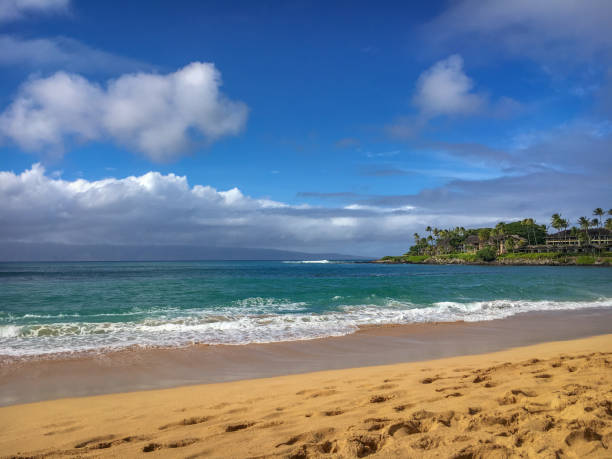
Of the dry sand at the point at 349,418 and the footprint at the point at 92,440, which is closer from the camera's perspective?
the dry sand at the point at 349,418

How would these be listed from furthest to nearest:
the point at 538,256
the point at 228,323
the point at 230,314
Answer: the point at 538,256 → the point at 230,314 → the point at 228,323

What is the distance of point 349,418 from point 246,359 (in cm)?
541

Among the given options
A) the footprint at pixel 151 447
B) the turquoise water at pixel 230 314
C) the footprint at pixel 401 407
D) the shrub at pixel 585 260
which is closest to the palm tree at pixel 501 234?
the shrub at pixel 585 260

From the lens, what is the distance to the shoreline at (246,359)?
7215mm

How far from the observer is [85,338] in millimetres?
11898

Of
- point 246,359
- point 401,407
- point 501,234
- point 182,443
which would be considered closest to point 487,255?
point 501,234

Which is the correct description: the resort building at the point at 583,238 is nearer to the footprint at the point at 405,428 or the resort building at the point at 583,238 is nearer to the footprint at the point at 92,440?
the footprint at the point at 405,428

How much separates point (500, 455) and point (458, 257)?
140 metres

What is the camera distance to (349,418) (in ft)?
14.2

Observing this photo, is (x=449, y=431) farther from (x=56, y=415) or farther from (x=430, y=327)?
(x=430, y=327)

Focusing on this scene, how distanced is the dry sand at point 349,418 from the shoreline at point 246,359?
1.01 meters

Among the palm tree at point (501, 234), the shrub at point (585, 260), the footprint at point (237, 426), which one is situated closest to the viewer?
the footprint at point (237, 426)

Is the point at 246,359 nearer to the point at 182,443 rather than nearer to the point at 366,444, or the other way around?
the point at 182,443

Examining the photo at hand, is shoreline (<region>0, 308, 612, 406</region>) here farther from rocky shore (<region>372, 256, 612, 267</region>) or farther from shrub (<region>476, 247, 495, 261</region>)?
shrub (<region>476, 247, 495, 261</region>)
